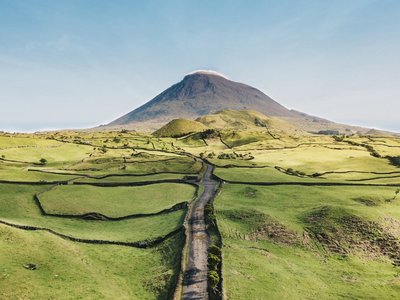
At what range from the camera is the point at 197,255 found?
146 ft

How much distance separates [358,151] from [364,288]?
124 meters

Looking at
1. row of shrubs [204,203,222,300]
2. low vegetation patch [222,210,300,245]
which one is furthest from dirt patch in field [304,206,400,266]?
row of shrubs [204,203,222,300]

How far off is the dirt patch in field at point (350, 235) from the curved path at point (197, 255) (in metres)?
16.3

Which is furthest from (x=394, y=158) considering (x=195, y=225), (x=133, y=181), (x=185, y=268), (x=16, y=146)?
(x=16, y=146)

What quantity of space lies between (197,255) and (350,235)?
23.8 m

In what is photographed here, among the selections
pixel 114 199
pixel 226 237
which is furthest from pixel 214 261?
pixel 114 199

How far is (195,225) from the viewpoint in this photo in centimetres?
5528

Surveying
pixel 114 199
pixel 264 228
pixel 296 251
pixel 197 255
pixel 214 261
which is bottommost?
pixel 296 251

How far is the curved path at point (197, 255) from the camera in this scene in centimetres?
3647

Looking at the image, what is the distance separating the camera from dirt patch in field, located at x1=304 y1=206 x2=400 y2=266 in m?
50.7

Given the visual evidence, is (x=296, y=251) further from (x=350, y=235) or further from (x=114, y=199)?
(x=114, y=199)

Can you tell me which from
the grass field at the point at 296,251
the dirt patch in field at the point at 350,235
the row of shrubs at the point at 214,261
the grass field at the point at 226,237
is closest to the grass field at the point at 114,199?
the grass field at the point at 226,237

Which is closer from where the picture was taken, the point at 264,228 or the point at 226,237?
the point at 226,237

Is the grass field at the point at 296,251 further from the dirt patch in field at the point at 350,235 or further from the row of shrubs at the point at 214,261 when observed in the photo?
the row of shrubs at the point at 214,261
